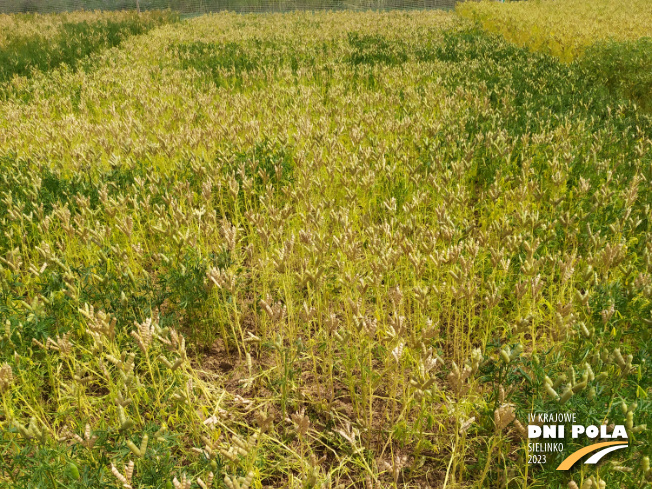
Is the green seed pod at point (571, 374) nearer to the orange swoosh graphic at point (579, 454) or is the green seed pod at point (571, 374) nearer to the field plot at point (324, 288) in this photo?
the field plot at point (324, 288)

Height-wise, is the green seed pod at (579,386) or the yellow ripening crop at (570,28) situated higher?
the yellow ripening crop at (570,28)

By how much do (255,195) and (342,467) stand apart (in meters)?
3.16

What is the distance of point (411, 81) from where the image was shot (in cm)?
871

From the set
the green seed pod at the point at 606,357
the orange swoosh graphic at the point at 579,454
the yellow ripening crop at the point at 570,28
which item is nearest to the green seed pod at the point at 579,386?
the orange swoosh graphic at the point at 579,454

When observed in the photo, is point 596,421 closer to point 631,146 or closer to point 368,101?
point 631,146

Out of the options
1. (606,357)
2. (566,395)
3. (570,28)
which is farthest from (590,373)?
(570,28)

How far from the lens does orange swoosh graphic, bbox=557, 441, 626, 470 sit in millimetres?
1592

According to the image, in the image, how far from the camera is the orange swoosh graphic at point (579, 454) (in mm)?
1592

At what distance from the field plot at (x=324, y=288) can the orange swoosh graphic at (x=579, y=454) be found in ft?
0.18

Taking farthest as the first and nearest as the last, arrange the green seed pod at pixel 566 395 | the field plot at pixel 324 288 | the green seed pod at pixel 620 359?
the field plot at pixel 324 288, the green seed pod at pixel 620 359, the green seed pod at pixel 566 395

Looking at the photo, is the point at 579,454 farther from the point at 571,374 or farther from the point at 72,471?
the point at 72,471

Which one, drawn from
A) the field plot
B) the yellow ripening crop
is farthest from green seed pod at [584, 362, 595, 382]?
the yellow ripening crop

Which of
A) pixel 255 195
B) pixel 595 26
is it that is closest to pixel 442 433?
pixel 255 195

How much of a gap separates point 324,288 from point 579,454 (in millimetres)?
1851
